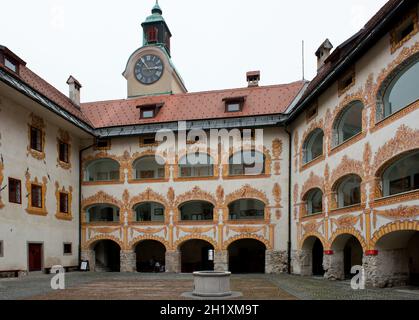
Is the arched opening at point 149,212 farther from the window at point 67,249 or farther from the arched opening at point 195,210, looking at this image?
the window at point 67,249

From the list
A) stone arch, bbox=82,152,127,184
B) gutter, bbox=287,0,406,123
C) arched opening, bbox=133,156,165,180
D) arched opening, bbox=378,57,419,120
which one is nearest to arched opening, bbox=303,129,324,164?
gutter, bbox=287,0,406,123

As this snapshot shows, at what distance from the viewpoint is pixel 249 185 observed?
2344 centimetres

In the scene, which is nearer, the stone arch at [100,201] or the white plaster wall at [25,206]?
the white plaster wall at [25,206]

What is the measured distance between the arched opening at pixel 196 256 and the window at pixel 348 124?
1321 cm

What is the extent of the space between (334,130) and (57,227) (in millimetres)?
15697

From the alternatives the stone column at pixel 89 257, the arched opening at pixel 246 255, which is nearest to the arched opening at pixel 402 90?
the arched opening at pixel 246 255

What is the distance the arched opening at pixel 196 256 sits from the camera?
2758 centimetres

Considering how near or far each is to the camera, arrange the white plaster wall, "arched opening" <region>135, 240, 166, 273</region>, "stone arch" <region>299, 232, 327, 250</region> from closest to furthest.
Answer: "stone arch" <region>299, 232, 327, 250</region>
the white plaster wall
"arched opening" <region>135, 240, 166, 273</region>

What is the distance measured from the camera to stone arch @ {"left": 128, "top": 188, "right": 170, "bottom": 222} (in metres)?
24.3

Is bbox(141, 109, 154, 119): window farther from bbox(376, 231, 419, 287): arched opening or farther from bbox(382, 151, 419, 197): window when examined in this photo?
bbox(376, 231, 419, 287): arched opening

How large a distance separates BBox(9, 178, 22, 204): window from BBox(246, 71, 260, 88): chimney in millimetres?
16752

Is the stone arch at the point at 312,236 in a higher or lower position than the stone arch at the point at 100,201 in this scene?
lower

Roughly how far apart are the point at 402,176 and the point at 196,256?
1700cm

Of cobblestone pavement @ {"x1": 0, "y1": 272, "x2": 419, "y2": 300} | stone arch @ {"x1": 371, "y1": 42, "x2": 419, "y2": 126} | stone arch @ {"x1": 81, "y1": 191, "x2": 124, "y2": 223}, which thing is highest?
stone arch @ {"x1": 371, "y1": 42, "x2": 419, "y2": 126}
